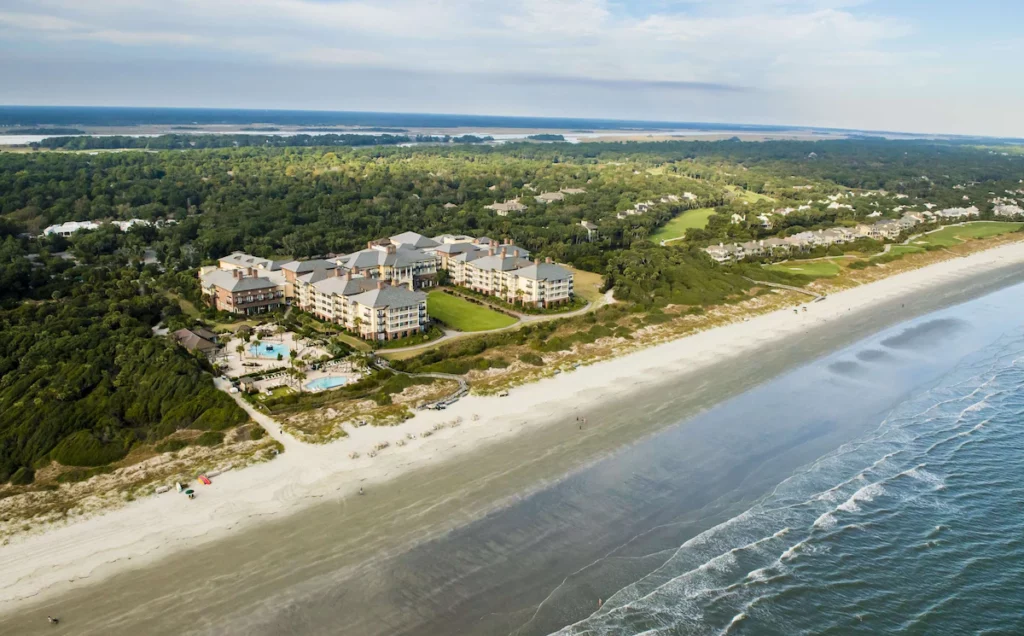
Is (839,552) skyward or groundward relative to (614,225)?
groundward

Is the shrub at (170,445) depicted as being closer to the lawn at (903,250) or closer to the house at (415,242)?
the house at (415,242)

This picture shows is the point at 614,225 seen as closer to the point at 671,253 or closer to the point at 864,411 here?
the point at 671,253

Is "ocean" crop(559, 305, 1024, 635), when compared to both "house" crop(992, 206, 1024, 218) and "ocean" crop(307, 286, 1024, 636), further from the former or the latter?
"house" crop(992, 206, 1024, 218)

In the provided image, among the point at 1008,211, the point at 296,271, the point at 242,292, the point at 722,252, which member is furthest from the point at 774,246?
the point at 1008,211

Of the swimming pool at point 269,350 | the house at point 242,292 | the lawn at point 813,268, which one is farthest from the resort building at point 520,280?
the lawn at point 813,268

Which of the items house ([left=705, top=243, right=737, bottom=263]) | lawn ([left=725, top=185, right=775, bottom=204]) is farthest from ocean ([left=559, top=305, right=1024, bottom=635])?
lawn ([left=725, top=185, right=775, bottom=204])

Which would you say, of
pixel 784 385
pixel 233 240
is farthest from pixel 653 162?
pixel 784 385
